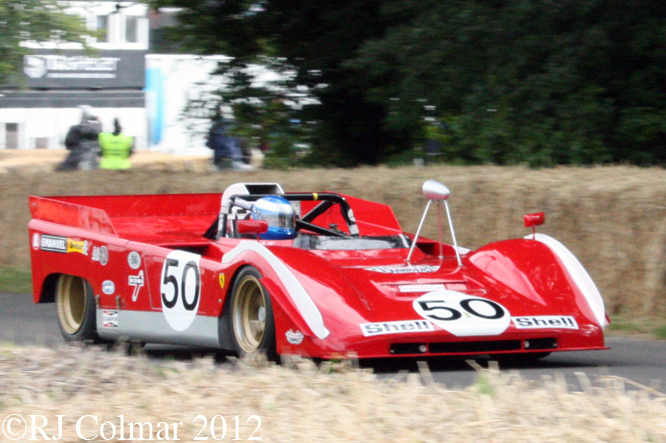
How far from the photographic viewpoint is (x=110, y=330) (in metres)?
7.94

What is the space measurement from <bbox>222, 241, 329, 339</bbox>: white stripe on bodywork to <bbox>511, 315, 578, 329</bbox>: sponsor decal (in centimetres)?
117

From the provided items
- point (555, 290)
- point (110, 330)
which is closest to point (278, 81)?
point (110, 330)

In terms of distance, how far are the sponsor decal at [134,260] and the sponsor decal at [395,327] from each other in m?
2.21

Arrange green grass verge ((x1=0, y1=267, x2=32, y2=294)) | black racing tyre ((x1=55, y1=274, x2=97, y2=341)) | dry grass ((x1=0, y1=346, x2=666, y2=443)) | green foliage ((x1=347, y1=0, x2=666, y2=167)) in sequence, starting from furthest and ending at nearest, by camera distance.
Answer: green foliage ((x1=347, y1=0, x2=666, y2=167)), green grass verge ((x1=0, y1=267, x2=32, y2=294)), black racing tyre ((x1=55, y1=274, x2=97, y2=341)), dry grass ((x1=0, y1=346, x2=666, y2=443))

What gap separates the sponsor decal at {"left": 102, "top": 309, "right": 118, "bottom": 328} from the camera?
7.87 metres

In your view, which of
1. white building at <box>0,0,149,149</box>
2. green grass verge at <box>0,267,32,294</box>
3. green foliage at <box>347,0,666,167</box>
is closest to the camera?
green grass verge at <box>0,267,32,294</box>

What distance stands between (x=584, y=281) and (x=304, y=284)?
1.88 meters

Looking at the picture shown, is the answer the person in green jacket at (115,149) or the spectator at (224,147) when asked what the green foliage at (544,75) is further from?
the person in green jacket at (115,149)

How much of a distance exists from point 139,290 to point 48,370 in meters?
2.31

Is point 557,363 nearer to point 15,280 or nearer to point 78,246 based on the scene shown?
point 78,246

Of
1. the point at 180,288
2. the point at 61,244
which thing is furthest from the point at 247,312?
the point at 61,244

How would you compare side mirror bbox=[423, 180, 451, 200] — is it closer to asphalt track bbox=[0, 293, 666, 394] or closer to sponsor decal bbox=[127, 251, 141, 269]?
asphalt track bbox=[0, 293, 666, 394]

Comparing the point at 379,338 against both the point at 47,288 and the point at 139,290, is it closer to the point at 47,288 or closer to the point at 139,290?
the point at 139,290

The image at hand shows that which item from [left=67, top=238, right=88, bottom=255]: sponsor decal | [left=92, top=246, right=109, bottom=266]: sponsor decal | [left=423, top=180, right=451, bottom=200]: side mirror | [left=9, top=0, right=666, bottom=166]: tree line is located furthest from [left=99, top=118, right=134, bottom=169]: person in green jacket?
[left=423, top=180, right=451, bottom=200]: side mirror
